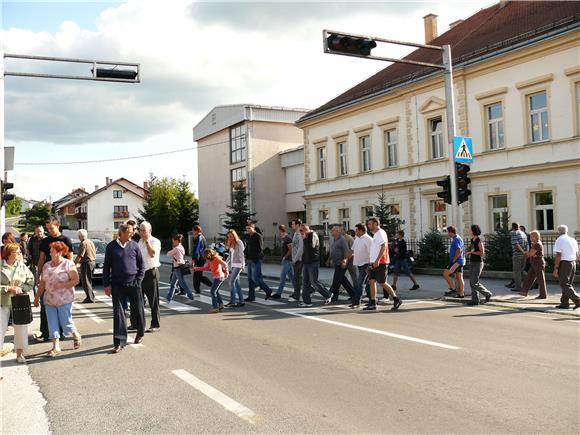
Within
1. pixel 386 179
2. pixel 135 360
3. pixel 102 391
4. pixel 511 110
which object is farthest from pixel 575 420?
pixel 386 179

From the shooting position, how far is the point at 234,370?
670 centimetres

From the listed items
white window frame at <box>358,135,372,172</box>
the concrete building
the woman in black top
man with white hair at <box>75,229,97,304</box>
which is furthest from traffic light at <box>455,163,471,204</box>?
the concrete building

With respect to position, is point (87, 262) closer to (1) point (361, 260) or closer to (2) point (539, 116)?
(1) point (361, 260)

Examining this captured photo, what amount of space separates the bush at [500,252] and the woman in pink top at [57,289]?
14.1 m

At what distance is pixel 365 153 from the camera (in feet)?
106

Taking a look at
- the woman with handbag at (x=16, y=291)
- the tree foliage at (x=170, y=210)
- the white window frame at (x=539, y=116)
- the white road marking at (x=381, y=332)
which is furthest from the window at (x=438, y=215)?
the tree foliage at (x=170, y=210)

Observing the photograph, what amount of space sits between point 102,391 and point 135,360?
1459mm

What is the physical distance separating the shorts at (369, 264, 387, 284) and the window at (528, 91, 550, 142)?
14.0 m

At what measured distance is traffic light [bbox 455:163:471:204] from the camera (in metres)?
13.7

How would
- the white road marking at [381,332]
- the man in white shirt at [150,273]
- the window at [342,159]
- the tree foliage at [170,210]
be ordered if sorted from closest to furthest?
the white road marking at [381,332], the man in white shirt at [150,273], the window at [342,159], the tree foliage at [170,210]

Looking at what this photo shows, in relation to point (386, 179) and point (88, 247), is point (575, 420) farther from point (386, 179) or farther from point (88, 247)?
point (386, 179)

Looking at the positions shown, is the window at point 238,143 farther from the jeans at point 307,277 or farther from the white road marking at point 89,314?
the jeans at point 307,277

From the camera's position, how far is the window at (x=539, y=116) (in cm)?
2238

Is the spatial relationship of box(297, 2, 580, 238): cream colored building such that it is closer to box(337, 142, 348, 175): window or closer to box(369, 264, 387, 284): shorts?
box(337, 142, 348, 175): window
